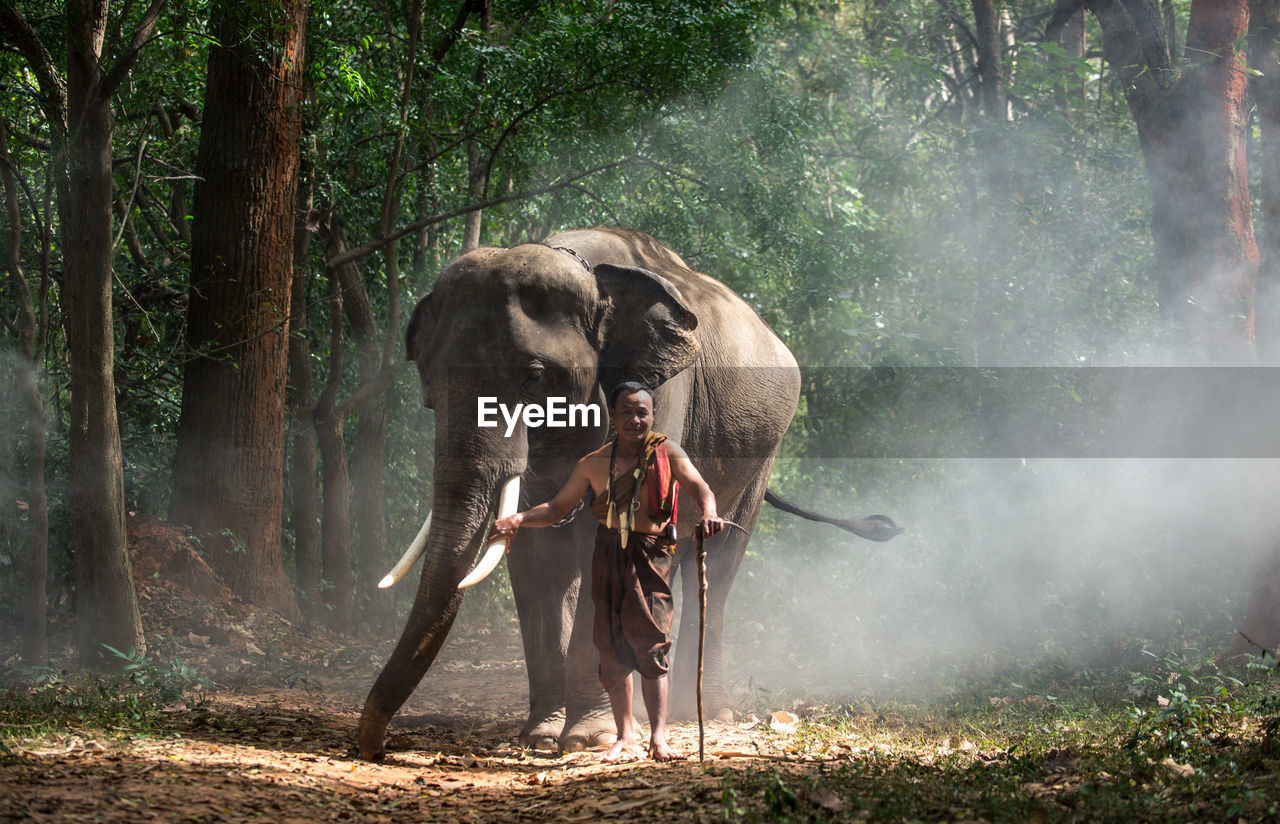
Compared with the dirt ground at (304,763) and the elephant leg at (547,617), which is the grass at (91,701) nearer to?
the dirt ground at (304,763)

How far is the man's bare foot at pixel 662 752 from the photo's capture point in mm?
4918

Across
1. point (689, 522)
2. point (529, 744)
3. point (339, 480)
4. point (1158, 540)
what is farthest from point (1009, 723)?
point (339, 480)

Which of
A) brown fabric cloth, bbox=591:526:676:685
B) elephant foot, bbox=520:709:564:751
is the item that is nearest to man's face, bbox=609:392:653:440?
brown fabric cloth, bbox=591:526:676:685

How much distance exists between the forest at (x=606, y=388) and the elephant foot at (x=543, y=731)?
0.12ft

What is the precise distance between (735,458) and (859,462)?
579 cm

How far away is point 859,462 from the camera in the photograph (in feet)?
42.3

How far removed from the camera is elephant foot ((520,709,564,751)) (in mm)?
5809

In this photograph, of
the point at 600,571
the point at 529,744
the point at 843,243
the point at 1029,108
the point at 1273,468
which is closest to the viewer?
the point at 600,571

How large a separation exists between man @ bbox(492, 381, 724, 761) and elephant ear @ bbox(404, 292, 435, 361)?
1.32 m

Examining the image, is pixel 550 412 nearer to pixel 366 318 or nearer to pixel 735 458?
pixel 735 458

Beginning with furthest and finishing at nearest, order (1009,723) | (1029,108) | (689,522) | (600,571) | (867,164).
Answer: (867,164) → (1029,108) → (689,522) → (1009,723) → (600,571)

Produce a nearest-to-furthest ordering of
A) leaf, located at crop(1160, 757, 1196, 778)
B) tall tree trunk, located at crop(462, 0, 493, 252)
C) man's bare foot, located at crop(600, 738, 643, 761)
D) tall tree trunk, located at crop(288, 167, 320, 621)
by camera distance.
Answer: leaf, located at crop(1160, 757, 1196, 778), man's bare foot, located at crop(600, 738, 643, 761), tall tree trunk, located at crop(288, 167, 320, 621), tall tree trunk, located at crop(462, 0, 493, 252)

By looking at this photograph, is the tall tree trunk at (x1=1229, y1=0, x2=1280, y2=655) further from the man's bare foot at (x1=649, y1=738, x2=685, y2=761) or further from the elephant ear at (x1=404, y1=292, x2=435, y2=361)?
the elephant ear at (x1=404, y1=292, x2=435, y2=361)

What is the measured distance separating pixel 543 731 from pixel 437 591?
129cm
